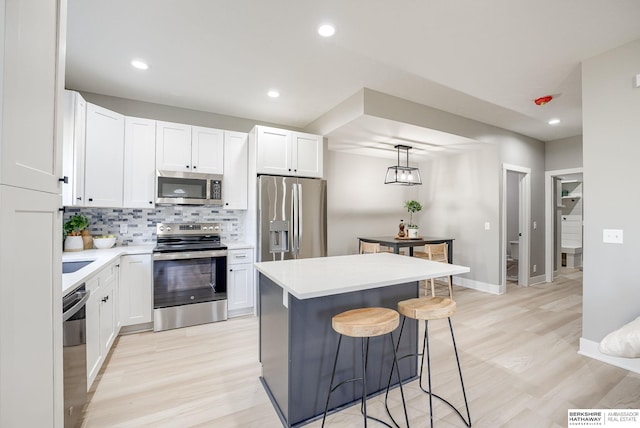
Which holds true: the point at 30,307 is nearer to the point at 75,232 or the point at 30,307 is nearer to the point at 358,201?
the point at 75,232

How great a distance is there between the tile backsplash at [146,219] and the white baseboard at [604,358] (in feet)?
12.4

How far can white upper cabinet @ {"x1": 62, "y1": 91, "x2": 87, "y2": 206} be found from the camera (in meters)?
2.62

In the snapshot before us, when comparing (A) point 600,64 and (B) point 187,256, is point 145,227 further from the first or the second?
(A) point 600,64

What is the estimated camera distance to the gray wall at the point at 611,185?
2.33 meters

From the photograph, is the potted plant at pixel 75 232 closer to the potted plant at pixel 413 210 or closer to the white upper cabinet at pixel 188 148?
the white upper cabinet at pixel 188 148

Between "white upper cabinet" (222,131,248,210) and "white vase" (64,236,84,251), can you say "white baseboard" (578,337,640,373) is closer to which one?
"white upper cabinet" (222,131,248,210)

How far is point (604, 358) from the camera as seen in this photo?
2.49 metres

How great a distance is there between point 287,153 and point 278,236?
1.11 meters

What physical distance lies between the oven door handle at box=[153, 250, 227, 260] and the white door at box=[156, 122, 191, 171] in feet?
3.41

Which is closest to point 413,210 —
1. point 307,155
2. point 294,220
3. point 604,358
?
point 307,155

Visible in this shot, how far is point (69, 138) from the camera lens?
8.69 feet

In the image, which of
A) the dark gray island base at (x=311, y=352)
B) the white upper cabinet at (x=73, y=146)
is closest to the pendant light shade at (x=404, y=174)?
the dark gray island base at (x=311, y=352)

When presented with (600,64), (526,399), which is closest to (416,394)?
(526,399)

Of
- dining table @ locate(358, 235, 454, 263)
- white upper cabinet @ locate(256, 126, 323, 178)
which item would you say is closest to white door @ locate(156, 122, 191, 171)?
white upper cabinet @ locate(256, 126, 323, 178)
